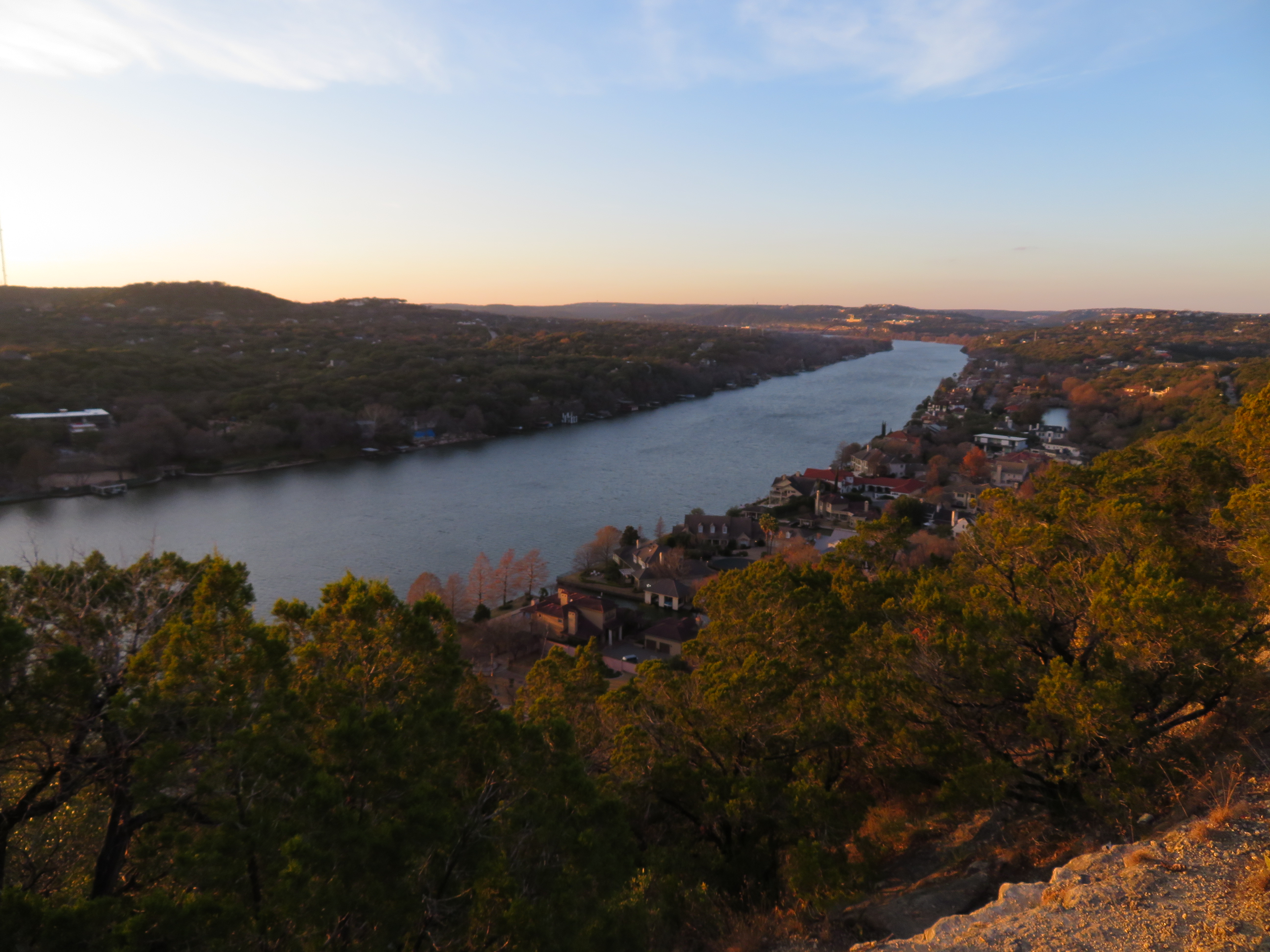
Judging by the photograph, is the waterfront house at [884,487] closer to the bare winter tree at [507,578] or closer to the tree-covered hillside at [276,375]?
the bare winter tree at [507,578]

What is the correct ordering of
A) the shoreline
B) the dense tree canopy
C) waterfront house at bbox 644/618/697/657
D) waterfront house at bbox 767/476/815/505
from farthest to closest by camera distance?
waterfront house at bbox 767/476/815/505
the shoreline
waterfront house at bbox 644/618/697/657
the dense tree canopy

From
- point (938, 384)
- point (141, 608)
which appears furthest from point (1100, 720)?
point (938, 384)

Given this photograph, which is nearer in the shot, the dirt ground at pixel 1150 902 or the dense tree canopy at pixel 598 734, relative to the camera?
the dense tree canopy at pixel 598 734

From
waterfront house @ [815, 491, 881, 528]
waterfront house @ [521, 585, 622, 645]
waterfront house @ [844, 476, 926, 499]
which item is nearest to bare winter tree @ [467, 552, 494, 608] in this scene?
waterfront house @ [521, 585, 622, 645]

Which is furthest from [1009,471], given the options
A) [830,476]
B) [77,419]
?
[77,419]

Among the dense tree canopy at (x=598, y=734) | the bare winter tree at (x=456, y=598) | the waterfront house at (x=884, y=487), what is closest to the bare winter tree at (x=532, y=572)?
the bare winter tree at (x=456, y=598)

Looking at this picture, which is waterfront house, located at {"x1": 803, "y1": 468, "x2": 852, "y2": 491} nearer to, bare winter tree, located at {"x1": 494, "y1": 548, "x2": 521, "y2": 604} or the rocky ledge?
bare winter tree, located at {"x1": 494, "y1": 548, "x2": 521, "y2": 604}

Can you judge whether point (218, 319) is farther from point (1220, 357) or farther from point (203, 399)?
point (1220, 357)

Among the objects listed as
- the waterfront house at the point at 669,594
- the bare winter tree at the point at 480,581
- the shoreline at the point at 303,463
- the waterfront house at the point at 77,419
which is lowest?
the waterfront house at the point at 669,594
